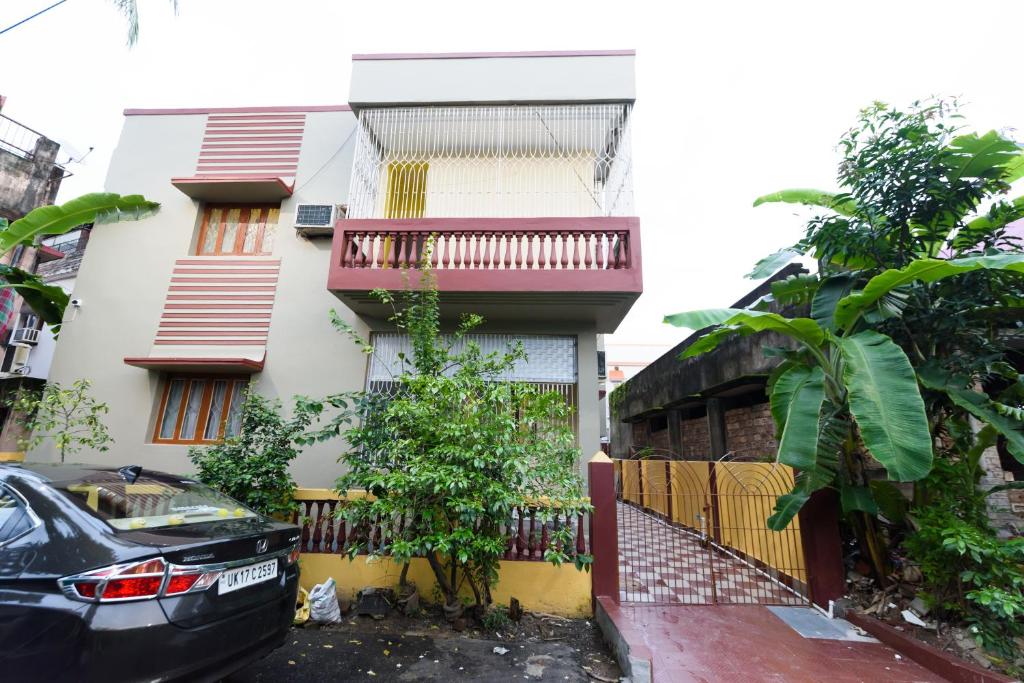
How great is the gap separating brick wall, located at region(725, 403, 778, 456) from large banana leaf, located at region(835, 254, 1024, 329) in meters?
3.55

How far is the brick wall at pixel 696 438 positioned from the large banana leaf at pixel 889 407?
19.5 feet

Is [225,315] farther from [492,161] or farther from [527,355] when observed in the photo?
[492,161]

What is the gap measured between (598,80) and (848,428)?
17.6 ft

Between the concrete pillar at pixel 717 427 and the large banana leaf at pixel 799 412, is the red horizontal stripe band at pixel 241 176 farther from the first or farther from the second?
the concrete pillar at pixel 717 427

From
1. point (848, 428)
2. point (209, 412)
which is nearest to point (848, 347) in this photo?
point (848, 428)

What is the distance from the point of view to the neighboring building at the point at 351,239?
5.71 metres

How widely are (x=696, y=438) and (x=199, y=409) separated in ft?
31.4

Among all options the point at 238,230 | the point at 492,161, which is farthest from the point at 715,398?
the point at 238,230

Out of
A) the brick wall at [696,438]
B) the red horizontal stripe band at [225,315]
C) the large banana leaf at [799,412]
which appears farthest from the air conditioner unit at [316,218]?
the brick wall at [696,438]

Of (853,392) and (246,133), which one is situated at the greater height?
(246,133)

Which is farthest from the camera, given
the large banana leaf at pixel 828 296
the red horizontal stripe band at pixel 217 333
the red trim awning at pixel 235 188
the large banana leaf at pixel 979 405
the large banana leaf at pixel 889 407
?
the red trim awning at pixel 235 188

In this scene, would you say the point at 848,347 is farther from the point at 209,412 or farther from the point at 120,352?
the point at 120,352

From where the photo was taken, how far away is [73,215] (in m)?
6.05

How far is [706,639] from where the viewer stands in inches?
143
